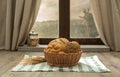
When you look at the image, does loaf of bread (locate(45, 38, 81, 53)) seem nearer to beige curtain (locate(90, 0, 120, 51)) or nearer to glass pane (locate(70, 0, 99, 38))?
beige curtain (locate(90, 0, 120, 51))

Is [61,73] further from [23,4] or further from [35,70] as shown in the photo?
[23,4]

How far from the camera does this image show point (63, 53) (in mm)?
1509

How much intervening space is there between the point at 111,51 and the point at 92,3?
20.5 inches

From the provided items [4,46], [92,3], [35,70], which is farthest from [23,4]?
[35,70]

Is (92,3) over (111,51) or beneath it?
over

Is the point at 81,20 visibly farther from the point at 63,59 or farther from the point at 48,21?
the point at 63,59

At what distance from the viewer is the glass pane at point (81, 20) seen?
8.95ft

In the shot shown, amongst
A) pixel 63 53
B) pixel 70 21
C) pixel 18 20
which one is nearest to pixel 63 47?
pixel 63 53

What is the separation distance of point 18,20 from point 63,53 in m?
1.12

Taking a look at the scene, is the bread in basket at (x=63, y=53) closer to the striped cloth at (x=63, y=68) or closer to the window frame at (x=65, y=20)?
the striped cloth at (x=63, y=68)

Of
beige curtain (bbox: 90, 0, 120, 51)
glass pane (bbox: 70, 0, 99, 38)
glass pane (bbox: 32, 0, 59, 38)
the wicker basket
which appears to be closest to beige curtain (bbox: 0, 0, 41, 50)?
glass pane (bbox: 32, 0, 59, 38)

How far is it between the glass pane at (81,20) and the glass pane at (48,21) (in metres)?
0.18

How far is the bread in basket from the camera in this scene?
4.98ft

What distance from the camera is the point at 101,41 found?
267 cm
